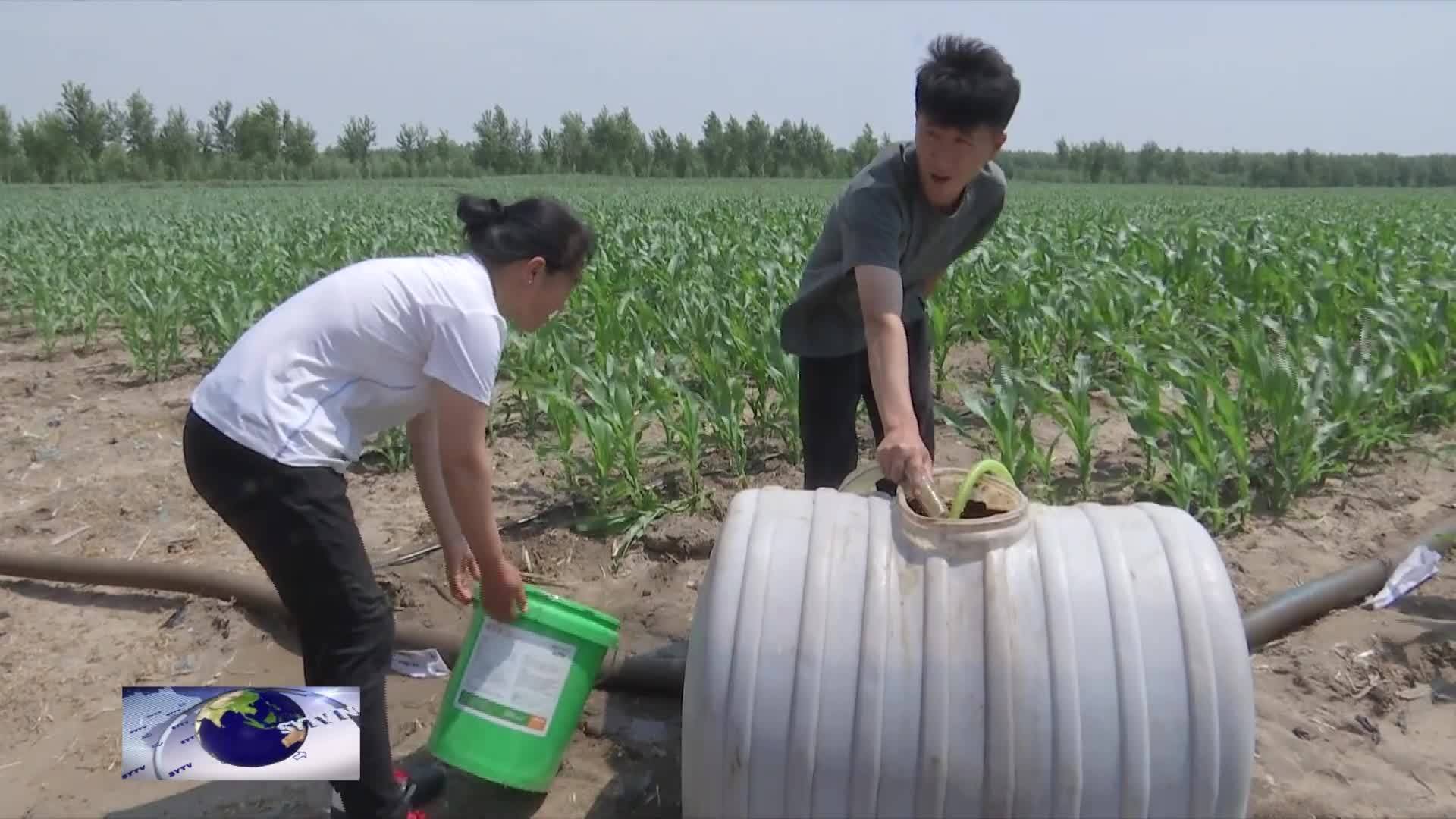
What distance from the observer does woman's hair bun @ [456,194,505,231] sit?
2135 millimetres

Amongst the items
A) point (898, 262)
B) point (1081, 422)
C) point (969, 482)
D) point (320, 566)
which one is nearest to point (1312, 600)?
point (1081, 422)

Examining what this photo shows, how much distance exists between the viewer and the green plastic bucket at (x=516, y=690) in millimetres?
2277

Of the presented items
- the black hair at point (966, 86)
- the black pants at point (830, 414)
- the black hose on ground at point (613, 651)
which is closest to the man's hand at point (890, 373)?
the black hair at point (966, 86)

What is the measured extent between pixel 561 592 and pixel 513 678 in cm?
131

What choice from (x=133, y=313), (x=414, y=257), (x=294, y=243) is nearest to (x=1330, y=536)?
(x=414, y=257)

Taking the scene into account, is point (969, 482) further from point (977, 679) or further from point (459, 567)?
point (459, 567)

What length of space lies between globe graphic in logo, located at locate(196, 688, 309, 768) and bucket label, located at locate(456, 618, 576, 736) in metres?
0.41

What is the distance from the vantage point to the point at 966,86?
2.22 m

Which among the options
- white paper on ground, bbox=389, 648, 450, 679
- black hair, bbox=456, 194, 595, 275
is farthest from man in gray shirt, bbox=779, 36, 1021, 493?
white paper on ground, bbox=389, 648, 450, 679

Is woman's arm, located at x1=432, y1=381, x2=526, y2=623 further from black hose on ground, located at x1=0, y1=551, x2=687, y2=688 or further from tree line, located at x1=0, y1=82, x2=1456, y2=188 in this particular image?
tree line, located at x1=0, y1=82, x2=1456, y2=188

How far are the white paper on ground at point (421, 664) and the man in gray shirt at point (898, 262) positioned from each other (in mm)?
1119

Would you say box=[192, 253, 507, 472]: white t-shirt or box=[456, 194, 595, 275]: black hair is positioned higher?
box=[456, 194, 595, 275]: black hair

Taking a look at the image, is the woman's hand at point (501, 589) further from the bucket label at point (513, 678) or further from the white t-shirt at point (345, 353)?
the white t-shirt at point (345, 353)

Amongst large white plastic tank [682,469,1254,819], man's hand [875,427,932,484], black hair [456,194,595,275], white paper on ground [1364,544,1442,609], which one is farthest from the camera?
white paper on ground [1364,544,1442,609]
